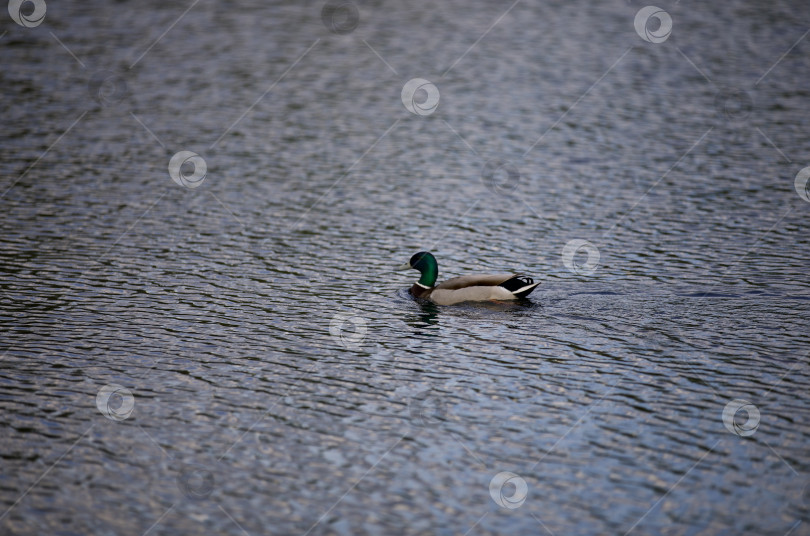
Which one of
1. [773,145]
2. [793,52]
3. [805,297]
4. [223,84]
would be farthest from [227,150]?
[793,52]

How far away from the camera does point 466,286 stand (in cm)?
1644

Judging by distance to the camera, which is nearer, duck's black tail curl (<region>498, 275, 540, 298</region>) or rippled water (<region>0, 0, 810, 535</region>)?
rippled water (<region>0, 0, 810, 535</region>)

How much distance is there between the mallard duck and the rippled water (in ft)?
0.95

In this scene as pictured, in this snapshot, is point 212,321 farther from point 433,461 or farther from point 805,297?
point 805,297

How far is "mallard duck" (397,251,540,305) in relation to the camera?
16.1 meters

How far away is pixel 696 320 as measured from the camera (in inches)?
592

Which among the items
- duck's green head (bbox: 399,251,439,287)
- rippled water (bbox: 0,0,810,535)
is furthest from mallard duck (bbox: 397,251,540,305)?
rippled water (bbox: 0,0,810,535)

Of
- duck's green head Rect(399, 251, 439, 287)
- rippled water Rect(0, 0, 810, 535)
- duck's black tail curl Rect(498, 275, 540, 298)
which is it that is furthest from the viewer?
duck's green head Rect(399, 251, 439, 287)

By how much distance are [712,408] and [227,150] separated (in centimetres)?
1698

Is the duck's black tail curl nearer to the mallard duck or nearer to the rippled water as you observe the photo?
the mallard duck

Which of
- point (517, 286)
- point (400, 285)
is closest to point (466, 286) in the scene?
point (517, 286)

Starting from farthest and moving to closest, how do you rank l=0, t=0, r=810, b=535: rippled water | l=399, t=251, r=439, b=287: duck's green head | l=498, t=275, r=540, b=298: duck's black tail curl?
l=399, t=251, r=439, b=287: duck's green head < l=498, t=275, r=540, b=298: duck's black tail curl < l=0, t=0, r=810, b=535: rippled water

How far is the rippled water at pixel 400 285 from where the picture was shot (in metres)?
10.4

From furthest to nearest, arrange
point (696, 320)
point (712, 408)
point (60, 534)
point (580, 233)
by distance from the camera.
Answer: point (580, 233), point (696, 320), point (712, 408), point (60, 534)
